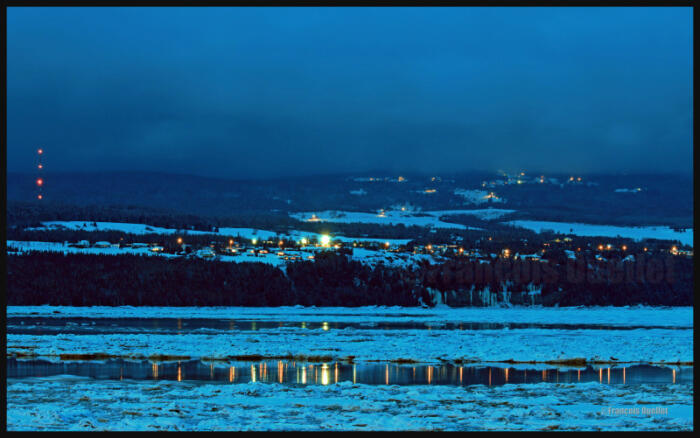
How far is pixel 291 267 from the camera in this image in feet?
356

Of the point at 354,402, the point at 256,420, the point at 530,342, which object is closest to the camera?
the point at 256,420

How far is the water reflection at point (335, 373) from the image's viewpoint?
3800 centimetres

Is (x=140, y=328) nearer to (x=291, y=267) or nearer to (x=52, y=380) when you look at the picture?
(x=52, y=380)

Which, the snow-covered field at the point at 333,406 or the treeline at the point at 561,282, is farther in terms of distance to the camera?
the treeline at the point at 561,282

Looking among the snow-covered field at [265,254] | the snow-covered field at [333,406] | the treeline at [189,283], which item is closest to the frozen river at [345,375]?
the snow-covered field at [333,406]

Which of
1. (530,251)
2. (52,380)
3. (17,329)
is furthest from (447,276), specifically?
(52,380)

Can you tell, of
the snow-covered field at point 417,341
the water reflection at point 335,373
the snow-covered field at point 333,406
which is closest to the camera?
the snow-covered field at point 333,406

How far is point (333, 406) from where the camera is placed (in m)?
31.0

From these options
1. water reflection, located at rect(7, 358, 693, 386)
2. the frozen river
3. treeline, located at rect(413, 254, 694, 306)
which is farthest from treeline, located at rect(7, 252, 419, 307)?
water reflection, located at rect(7, 358, 693, 386)

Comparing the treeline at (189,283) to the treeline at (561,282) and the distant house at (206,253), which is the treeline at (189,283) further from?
the treeline at (561,282)

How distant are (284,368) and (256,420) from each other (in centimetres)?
1291

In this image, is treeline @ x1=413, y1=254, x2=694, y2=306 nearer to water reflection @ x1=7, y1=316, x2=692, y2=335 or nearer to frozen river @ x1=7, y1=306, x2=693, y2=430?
water reflection @ x1=7, y1=316, x2=692, y2=335

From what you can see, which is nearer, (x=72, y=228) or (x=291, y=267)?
(x=291, y=267)

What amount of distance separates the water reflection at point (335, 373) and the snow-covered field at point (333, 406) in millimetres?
1813
